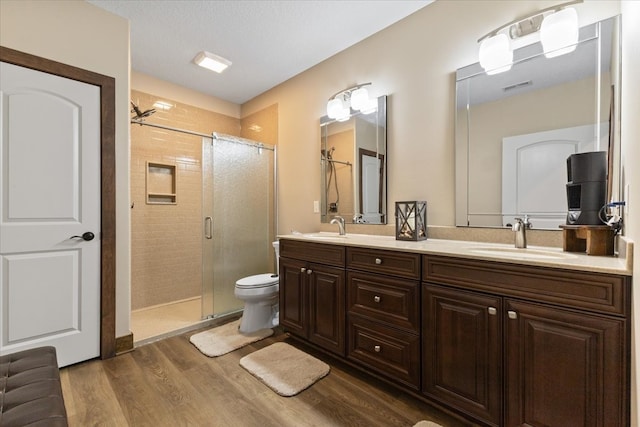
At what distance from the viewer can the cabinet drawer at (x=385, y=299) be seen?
Answer: 62.3 inches

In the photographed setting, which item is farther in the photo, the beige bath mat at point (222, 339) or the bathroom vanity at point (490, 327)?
the beige bath mat at point (222, 339)

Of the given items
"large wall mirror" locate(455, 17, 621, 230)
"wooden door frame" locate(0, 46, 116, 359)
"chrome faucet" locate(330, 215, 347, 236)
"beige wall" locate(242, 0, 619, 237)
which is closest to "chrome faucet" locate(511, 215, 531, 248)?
"large wall mirror" locate(455, 17, 621, 230)

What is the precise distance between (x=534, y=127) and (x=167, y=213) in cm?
349

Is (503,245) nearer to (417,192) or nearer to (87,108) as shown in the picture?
(417,192)

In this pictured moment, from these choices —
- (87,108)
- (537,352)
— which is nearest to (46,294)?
(87,108)

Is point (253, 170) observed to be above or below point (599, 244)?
above

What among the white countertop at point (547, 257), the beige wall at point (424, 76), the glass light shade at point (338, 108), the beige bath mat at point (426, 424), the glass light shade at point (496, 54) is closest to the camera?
the white countertop at point (547, 257)

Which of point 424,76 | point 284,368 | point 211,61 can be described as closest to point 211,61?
point 211,61

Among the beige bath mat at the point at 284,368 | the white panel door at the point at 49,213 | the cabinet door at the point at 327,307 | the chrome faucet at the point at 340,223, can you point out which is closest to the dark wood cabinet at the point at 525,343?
the cabinet door at the point at 327,307

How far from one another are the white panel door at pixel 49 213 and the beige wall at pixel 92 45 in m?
0.14

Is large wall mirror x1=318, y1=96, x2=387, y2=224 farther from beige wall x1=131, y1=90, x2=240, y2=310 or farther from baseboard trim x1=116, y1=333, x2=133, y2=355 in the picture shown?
baseboard trim x1=116, y1=333, x2=133, y2=355

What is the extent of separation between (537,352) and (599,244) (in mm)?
569

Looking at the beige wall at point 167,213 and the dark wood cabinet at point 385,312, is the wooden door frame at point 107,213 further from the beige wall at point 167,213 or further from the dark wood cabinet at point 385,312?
the dark wood cabinet at point 385,312

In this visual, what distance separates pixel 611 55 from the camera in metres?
1.46
